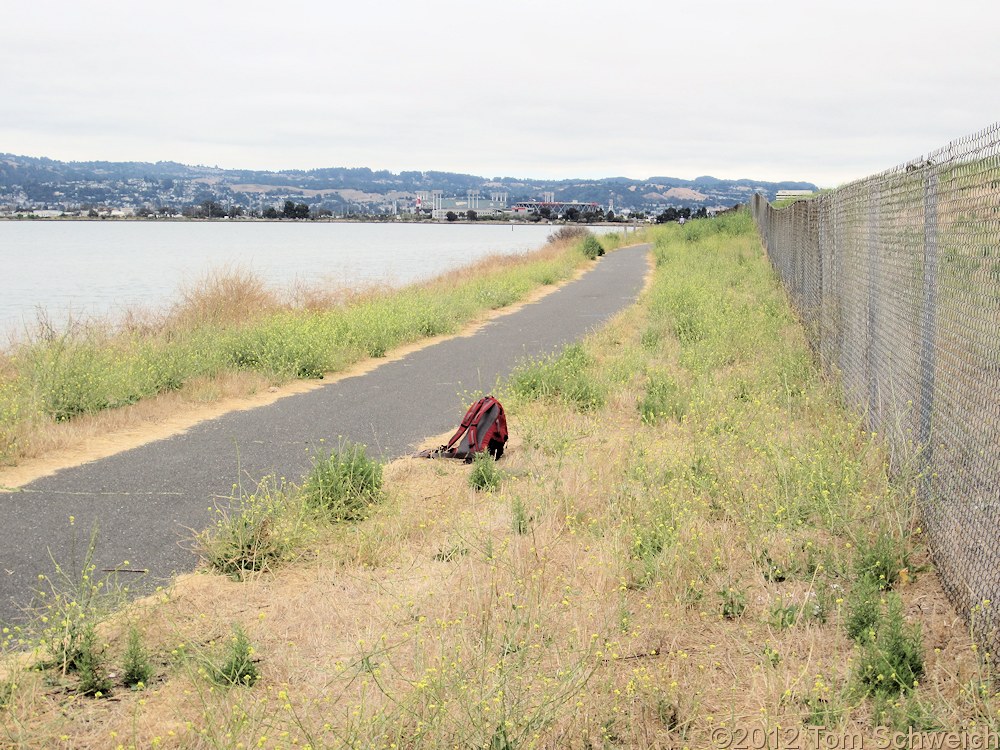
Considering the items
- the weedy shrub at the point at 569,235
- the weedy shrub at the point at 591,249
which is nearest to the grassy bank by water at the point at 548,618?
the weedy shrub at the point at 591,249

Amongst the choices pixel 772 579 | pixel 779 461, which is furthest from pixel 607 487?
pixel 772 579

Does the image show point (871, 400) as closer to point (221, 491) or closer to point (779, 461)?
point (779, 461)

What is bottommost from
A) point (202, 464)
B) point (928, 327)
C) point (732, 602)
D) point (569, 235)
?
point (202, 464)

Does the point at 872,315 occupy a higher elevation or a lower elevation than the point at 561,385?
higher

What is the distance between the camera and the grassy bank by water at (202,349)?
9711 mm

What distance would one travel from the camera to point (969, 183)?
173 inches

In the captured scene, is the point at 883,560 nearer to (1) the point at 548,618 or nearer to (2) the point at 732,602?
(2) the point at 732,602

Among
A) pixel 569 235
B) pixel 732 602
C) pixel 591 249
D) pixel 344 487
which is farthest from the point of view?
pixel 569 235

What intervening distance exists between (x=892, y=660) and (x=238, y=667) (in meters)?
2.60

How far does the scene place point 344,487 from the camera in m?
6.29

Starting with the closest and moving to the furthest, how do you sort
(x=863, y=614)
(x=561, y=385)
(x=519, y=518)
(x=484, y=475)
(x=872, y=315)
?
(x=863, y=614) → (x=519, y=518) → (x=484, y=475) → (x=872, y=315) → (x=561, y=385)

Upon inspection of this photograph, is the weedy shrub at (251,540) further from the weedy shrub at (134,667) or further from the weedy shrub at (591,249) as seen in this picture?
the weedy shrub at (591,249)

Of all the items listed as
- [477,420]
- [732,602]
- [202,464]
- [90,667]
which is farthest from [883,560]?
[202,464]

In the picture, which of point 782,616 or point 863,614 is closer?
point 863,614
